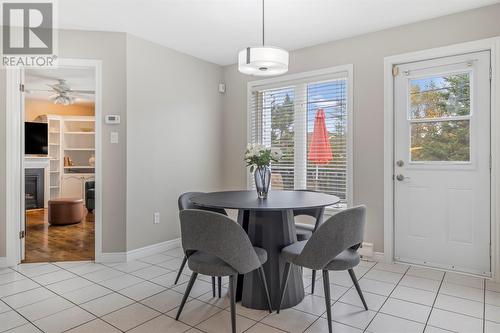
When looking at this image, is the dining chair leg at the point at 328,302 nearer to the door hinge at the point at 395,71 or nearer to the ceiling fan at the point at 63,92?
the door hinge at the point at 395,71

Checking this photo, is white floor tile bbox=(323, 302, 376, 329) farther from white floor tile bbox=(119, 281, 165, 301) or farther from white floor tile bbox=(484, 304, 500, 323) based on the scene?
white floor tile bbox=(119, 281, 165, 301)

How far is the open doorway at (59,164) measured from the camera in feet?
14.3

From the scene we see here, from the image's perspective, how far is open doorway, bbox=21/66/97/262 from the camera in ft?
14.3

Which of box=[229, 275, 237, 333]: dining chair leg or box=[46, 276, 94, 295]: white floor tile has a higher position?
box=[229, 275, 237, 333]: dining chair leg

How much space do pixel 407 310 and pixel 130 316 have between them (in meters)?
2.01

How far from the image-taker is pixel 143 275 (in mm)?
3057

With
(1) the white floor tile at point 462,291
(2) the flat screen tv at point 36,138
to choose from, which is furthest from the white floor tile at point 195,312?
(2) the flat screen tv at point 36,138

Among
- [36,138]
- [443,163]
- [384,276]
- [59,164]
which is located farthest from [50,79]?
[443,163]

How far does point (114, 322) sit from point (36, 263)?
5.98 feet

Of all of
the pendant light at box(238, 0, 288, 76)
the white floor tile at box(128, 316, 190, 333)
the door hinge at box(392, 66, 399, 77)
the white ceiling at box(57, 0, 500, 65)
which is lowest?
the white floor tile at box(128, 316, 190, 333)

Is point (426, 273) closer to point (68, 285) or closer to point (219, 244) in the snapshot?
point (219, 244)

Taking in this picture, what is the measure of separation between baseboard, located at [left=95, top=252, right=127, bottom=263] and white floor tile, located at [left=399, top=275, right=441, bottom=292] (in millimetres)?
2823

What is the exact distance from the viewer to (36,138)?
681 centimetres

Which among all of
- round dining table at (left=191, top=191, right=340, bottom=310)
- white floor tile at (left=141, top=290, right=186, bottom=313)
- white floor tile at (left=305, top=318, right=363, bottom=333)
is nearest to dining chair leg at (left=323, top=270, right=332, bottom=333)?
white floor tile at (left=305, top=318, right=363, bottom=333)
